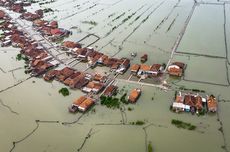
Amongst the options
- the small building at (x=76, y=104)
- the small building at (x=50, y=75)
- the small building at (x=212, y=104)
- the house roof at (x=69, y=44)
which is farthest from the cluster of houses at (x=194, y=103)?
the house roof at (x=69, y=44)

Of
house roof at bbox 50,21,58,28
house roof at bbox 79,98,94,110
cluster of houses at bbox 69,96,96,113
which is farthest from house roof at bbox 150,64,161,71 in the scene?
house roof at bbox 50,21,58,28

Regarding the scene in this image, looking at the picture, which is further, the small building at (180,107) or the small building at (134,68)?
the small building at (134,68)

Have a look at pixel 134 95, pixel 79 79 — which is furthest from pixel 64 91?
pixel 134 95

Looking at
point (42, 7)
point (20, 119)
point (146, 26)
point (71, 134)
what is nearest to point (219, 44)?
point (146, 26)

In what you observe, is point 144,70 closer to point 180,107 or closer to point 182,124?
point 180,107

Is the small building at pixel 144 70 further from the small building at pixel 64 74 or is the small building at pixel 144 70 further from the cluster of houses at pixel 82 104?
the small building at pixel 64 74

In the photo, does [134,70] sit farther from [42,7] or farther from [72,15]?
[42,7]
